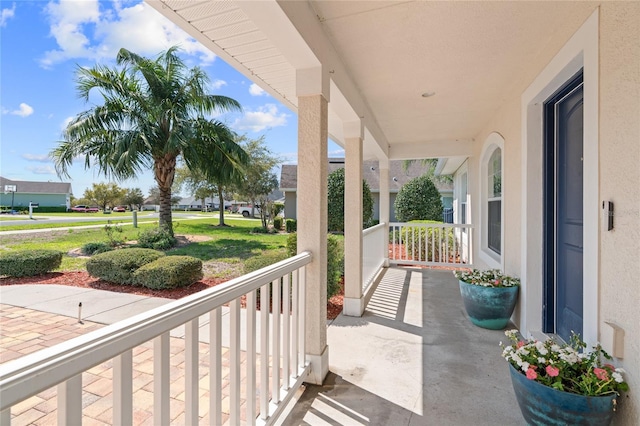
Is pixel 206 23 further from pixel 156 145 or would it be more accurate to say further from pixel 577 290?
pixel 156 145

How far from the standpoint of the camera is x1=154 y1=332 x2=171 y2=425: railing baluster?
1.00m

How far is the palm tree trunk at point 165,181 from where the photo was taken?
349 inches

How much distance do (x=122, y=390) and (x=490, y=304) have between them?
325cm

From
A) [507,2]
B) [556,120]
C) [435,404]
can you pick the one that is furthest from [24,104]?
[556,120]

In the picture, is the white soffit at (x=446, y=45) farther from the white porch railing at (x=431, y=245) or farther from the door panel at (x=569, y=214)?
the white porch railing at (x=431, y=245)

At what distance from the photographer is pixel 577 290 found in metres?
2.31

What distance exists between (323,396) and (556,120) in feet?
9.87

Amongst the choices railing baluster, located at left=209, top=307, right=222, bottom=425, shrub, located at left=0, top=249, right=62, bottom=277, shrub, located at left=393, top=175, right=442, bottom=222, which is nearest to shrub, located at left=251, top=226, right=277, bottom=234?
shrub, located at left=393, top=175, right=442, bottom=222

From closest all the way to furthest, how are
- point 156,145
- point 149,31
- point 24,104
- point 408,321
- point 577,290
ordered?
1. point 577,290
2. point 149,31
3. point 408,321
4. point 24,104
5. point 156,145

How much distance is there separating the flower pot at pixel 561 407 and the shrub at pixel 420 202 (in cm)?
907

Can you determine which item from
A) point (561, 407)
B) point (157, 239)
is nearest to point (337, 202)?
point (157, 239)

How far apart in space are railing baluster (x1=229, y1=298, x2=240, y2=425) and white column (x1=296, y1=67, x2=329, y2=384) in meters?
0.85

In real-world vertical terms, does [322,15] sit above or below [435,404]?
above

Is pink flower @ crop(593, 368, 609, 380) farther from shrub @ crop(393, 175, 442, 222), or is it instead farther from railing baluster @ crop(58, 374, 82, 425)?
shrub @ crop(393, 175, 442, 222)
